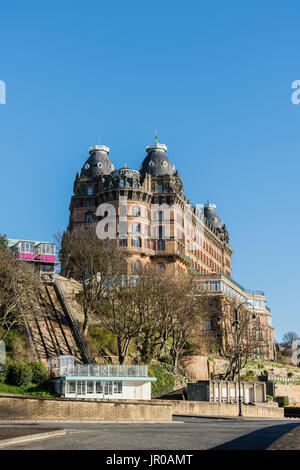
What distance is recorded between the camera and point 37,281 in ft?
190

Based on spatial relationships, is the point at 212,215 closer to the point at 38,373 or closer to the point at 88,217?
the point at 88,217

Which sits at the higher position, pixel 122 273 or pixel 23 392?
pixel 122 273

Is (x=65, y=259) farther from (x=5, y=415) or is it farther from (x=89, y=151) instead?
(x=5, y=415)

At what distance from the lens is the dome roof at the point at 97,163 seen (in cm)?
9725

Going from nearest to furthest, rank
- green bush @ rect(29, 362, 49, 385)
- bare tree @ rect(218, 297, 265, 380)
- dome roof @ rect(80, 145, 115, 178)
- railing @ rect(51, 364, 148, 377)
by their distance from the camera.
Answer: railing @ rect(51, 364, 148, 377) < green bush @ rect(29, 362, 49, 385) < bare tree @ rect(218, 297, 265, 380) < dome roof @ rect(80, 145, 115, 178)

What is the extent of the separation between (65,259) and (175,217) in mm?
22997

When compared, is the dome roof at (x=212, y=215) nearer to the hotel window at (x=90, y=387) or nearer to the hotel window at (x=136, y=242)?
the hotel window at (x=136, y=242)

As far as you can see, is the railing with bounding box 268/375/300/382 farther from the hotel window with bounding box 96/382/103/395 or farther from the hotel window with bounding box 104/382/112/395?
the hotel window with bounding box 96/382/103/395

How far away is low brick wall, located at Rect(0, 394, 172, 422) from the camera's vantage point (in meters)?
37.3

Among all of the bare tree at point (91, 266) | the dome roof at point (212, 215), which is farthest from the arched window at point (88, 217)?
the dome roof at point (212, 215)

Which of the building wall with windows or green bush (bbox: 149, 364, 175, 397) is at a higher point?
the building wall with windows

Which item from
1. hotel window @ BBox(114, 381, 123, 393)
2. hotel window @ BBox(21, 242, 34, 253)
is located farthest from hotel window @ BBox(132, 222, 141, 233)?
hotel window @ BBox(114, 381, 123, 393)

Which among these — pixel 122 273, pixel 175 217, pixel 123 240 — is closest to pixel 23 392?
pixel 122 273

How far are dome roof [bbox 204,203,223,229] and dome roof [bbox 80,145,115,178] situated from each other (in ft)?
122
